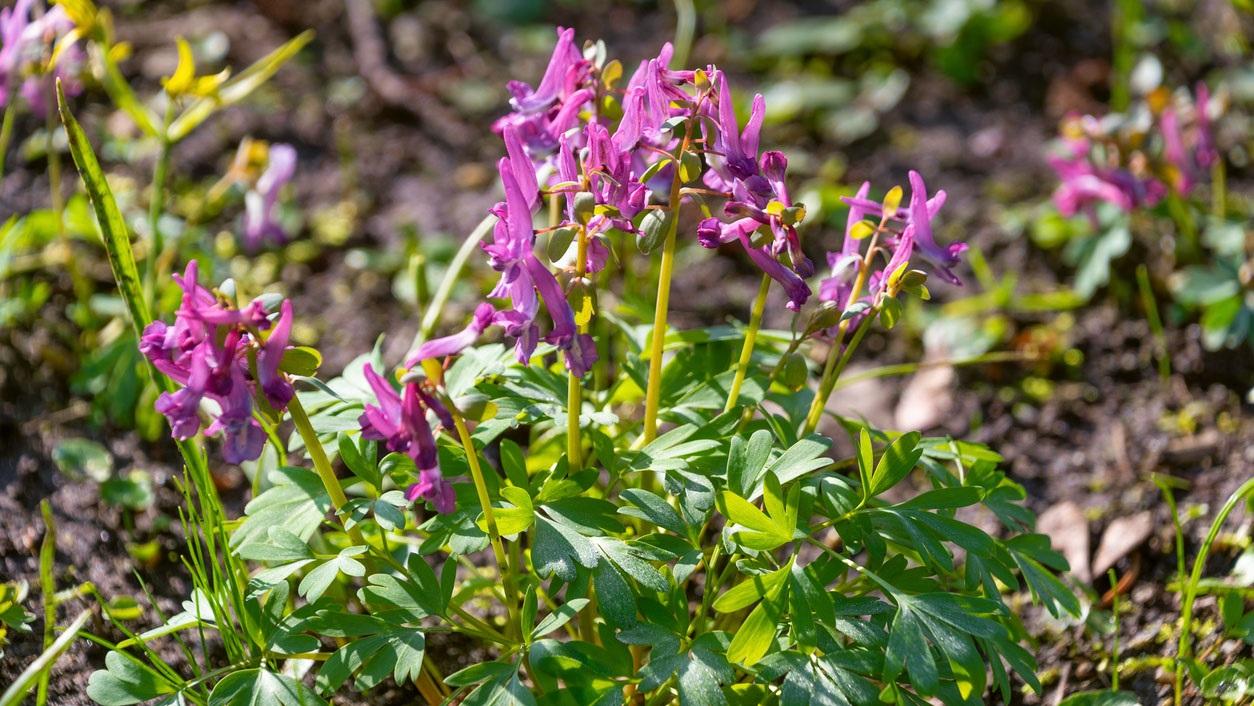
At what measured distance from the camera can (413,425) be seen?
5.42ft

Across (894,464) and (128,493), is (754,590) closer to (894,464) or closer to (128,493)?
(894,464)

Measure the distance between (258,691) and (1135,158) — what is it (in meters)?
2.94

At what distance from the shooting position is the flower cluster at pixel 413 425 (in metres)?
1.65

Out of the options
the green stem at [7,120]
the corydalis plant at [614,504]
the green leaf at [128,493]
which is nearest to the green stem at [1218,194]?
the corydalis plant at [614,504]

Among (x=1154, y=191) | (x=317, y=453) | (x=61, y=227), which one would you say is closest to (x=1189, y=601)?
(x=317, y=453)

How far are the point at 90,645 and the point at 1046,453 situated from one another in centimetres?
241

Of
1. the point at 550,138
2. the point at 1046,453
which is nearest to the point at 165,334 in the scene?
the point at 550,138

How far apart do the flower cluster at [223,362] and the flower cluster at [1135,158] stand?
8.72ft

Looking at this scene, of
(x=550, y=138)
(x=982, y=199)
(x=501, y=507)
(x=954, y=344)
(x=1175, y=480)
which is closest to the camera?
(x=501, y=507)

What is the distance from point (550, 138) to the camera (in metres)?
2.05

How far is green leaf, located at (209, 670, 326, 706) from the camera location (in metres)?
1.77

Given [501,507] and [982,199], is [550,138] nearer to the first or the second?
[501,507]

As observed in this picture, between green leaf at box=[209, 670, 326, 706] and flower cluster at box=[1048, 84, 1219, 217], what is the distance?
2744 millimetres

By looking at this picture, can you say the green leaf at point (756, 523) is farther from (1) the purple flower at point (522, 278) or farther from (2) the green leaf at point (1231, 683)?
(2) the green leaf at point (1231, 683)
